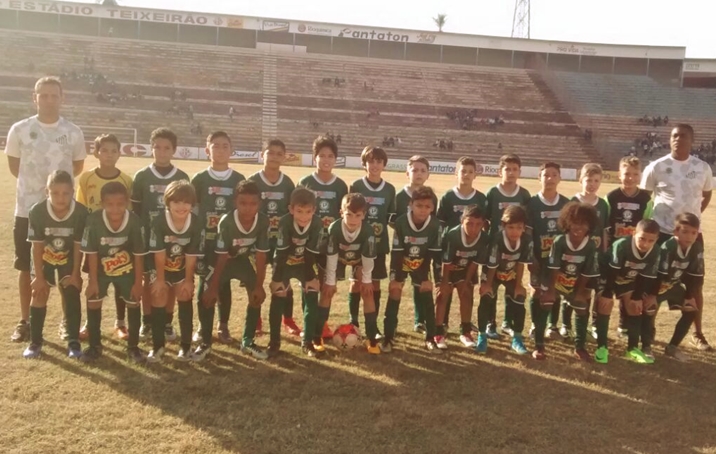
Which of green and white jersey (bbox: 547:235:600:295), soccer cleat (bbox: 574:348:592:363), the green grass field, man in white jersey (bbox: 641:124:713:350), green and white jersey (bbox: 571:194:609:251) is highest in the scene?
man in white jersey (bbox: 641:124:713:350)

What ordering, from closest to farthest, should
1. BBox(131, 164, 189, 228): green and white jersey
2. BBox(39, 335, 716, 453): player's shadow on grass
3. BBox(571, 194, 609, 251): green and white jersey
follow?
BBox(39, 335, 716, 453): player's shadow on grass < BBox(131, 164, 189, 228): green and white jersey < BBox(571, 194, 609, 251): green and white jersey

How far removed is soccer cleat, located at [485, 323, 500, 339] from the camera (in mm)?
6441

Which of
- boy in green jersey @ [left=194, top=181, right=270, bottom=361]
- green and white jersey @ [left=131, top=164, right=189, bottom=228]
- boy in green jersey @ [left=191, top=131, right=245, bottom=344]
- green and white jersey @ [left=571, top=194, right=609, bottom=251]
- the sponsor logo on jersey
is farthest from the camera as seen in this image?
Result: green and white jersey @ [left=571, top=194, right=609, bottom=251]

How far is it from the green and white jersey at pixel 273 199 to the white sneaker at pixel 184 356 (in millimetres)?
1447

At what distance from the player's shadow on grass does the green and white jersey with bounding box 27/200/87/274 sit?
887 mm

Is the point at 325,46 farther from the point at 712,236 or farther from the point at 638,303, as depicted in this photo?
the point at 638,303

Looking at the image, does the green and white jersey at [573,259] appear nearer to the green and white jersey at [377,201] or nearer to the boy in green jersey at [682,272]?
the boy in green jersey at [682,272]

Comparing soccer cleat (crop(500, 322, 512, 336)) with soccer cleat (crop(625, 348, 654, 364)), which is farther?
soccer cleat (crop(500, 322, 512, 336))

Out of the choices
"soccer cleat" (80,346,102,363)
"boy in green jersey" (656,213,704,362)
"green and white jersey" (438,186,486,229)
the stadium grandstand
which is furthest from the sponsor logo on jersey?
the stadium grandstand

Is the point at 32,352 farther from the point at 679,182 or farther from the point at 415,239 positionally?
the point at 679,182

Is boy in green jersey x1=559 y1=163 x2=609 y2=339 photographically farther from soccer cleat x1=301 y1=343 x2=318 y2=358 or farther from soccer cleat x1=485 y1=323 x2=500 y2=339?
soccer cleat x1=301 y1=343 x2=318 y2=358

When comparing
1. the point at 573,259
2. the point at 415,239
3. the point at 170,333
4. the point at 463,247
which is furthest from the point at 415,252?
the point at 170,333

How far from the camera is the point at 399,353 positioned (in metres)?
5.83

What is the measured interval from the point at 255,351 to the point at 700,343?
15.8 ft
